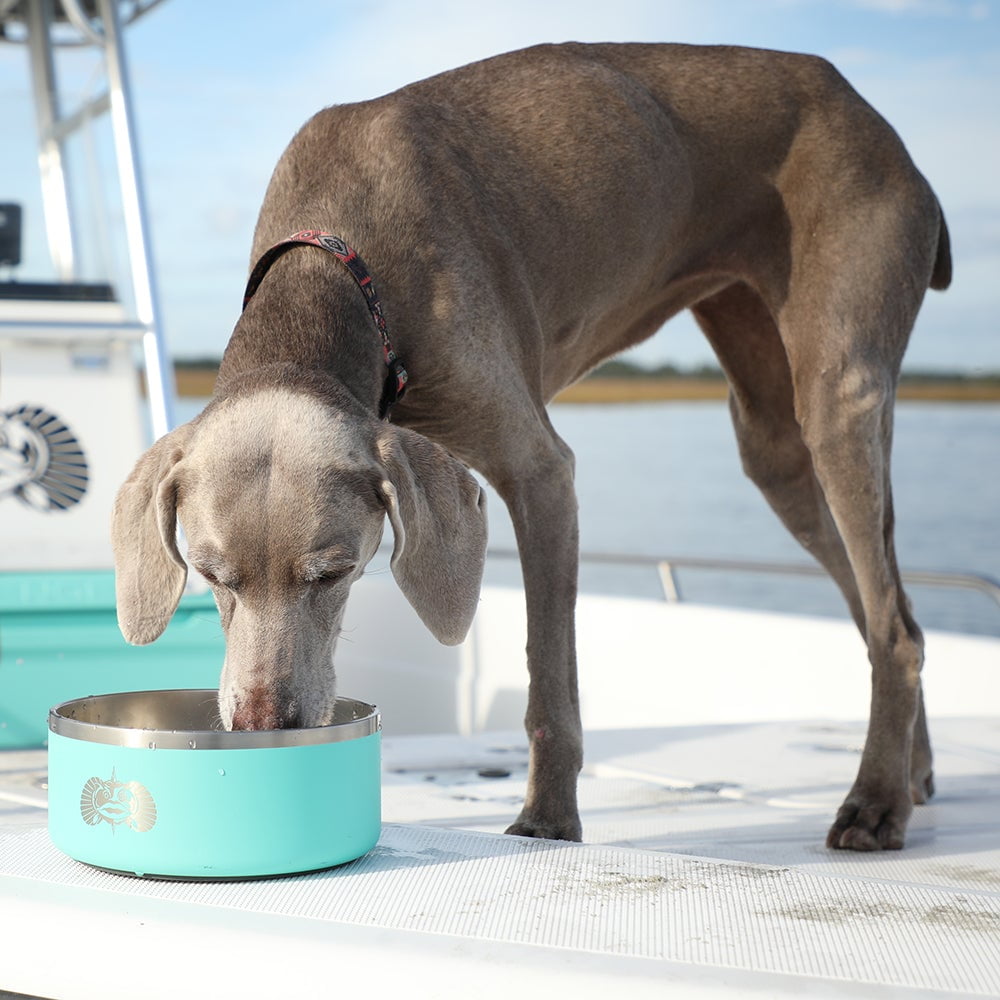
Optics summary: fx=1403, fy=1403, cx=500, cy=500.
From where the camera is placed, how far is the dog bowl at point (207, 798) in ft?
4.88

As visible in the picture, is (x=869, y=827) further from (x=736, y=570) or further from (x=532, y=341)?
(x=736, y=570)

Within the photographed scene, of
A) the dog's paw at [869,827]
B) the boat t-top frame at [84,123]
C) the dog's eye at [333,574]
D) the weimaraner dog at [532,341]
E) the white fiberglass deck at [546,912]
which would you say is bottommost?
the dog's paw at [869,827]

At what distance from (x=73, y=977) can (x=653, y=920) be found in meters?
0.59

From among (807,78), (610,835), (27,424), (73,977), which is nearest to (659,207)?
(807,78)

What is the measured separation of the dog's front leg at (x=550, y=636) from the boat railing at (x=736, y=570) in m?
1.12

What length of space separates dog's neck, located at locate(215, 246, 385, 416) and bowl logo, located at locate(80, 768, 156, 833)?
630 millimetres

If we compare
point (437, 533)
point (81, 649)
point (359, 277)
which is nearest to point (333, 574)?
point (437, 533)

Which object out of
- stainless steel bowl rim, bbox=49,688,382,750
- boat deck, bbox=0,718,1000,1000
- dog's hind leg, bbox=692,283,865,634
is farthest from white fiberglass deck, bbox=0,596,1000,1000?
dog's hind leg, bbox=692,283,865,634

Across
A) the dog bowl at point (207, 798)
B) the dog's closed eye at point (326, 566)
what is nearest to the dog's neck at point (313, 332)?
the dog's closed eye at point (326, 566)

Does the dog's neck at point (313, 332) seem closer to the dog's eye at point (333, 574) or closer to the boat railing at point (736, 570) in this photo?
the dog's eye at point (333, 574)

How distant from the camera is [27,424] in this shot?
152 inches

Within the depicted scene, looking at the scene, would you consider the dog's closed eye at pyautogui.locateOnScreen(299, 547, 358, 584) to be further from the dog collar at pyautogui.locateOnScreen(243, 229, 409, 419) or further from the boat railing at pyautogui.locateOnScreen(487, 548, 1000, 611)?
the boat railing at pyautogui.locateOnScreen(487, 548, 1000, 611)

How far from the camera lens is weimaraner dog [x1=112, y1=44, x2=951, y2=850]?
1.78 metres

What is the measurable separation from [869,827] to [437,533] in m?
0.98
